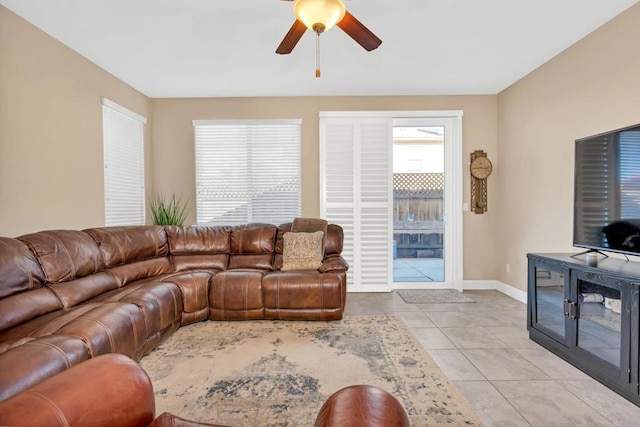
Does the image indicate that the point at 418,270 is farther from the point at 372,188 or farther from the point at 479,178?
the point at 479,178

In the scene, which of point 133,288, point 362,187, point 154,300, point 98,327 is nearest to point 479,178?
point 362,187

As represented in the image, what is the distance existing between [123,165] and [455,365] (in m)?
4.22

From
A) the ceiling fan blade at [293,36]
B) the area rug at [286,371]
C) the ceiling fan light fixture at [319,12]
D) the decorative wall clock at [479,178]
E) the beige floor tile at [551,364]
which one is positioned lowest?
the beige floor tile at [551,364]

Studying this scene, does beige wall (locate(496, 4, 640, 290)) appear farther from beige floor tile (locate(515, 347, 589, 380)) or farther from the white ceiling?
beige floor tile (locate(515, 347, 589, 380))

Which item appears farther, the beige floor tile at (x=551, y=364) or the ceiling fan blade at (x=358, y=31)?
the beige floor tile at (x=551, y=364)

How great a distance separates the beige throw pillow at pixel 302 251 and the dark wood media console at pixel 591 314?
6.86ft

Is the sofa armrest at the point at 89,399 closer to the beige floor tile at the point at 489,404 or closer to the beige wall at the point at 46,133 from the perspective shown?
the beige floor tile at the point at 489,404

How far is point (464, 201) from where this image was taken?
4477 mm

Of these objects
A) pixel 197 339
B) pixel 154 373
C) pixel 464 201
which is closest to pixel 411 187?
pixel 464 201

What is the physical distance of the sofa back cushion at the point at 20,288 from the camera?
6.16 feet

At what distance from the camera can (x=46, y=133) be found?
276 centimetres

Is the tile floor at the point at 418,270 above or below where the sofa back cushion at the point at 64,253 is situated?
below

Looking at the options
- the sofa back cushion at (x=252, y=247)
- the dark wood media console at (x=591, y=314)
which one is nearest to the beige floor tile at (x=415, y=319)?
the dark wood media console at (x=591, y=314)

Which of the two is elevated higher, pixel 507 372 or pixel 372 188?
pixel 372 188
